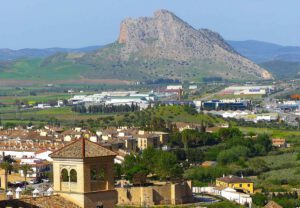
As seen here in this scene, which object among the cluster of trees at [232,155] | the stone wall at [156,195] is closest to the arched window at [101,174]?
the stone wall at [156,195]

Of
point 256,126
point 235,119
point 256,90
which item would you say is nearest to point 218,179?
point 256,126

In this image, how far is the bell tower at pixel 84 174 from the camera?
14.7 metres

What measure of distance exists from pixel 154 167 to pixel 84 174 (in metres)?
31.2

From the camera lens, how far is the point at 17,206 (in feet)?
48.6

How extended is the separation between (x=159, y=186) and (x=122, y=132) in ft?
107

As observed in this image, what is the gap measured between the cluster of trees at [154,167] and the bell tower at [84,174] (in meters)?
25.8

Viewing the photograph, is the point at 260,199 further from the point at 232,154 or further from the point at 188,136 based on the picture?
the point at 188,136

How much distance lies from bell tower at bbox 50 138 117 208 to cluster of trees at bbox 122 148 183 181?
25787 mm

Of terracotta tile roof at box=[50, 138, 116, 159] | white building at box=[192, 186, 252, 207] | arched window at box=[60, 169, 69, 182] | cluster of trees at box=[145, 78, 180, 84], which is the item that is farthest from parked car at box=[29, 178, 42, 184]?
cluster of trees at box=[145, 78, 180, 84]

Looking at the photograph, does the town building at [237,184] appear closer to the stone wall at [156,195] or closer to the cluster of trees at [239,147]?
the stone wall at [156,195]

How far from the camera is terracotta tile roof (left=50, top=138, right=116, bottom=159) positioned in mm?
14820

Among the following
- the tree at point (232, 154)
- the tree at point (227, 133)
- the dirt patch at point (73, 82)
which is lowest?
the dirt patch at point (73, 82)

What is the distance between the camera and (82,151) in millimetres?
14805

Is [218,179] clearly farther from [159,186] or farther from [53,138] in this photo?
[53,138]
